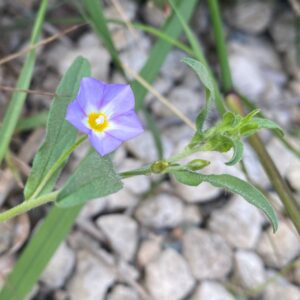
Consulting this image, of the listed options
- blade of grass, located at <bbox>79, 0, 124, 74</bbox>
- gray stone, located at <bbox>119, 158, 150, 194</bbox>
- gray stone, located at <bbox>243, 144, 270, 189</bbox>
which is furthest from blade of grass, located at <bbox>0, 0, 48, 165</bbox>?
gray stone, located at <bbox>243, 144, 270, 189</bbox>

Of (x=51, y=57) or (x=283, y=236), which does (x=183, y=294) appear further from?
(x=51, y=57)

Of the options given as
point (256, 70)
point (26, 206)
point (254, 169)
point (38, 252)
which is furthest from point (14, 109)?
point (256, 70)

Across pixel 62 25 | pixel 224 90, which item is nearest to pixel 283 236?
pixel 224 90

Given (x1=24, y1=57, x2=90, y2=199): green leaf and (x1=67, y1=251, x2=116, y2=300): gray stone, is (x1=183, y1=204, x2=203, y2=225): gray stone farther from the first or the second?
(x1=24, y1=57, x2=90, y2=199): green leaf

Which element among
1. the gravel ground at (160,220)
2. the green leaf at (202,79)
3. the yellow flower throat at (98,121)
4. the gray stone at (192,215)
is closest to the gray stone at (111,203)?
the gravel ground at (160,220)

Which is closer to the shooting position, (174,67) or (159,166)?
(159,166)

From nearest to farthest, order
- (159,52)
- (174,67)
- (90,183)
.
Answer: (90,183) < (159,52) < (174,67)

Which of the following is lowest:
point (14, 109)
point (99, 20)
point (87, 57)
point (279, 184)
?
point (279, 184)

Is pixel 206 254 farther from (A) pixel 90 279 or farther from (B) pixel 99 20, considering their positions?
(B) pixel 99 20
